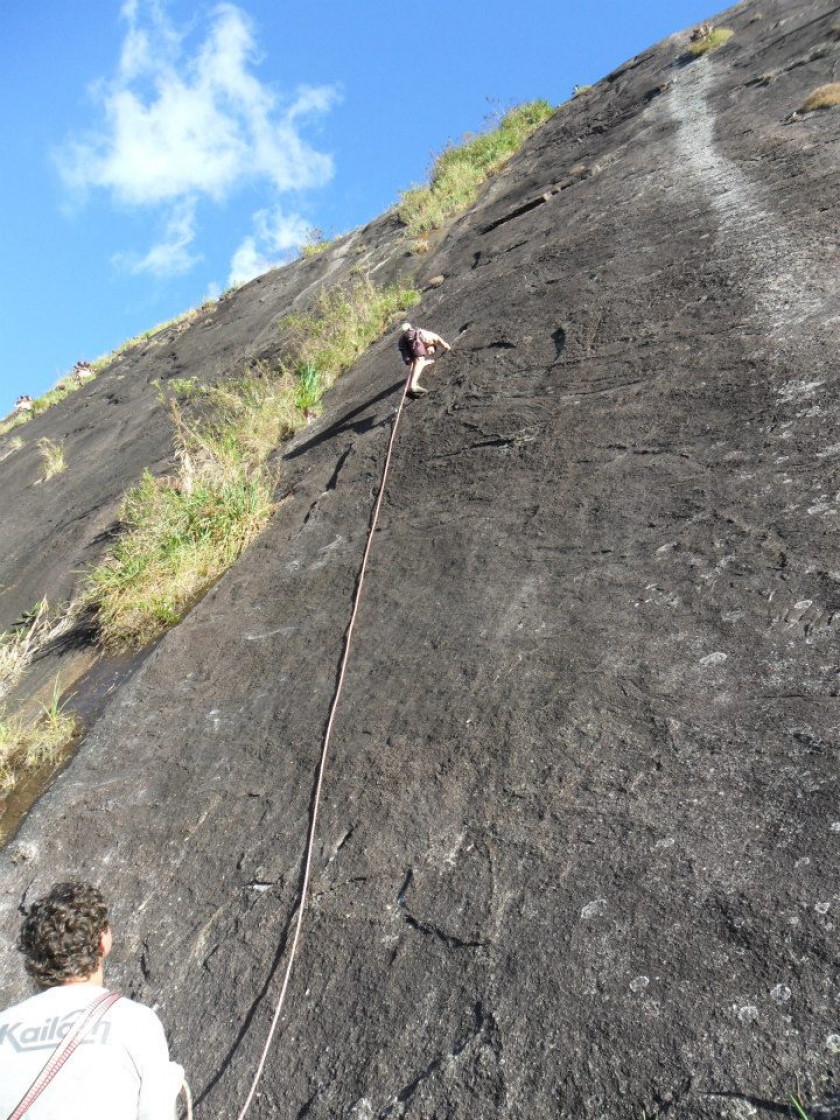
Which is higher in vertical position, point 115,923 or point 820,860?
point 115,923

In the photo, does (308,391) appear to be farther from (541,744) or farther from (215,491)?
(541,744)

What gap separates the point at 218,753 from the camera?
3.93m

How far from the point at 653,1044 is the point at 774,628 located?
146 cm

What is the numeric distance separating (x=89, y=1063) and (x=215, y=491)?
190 inches

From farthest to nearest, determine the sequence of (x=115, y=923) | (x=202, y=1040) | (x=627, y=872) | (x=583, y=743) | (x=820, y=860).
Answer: (x=115, y=923), (x=583, y=743), (x=202, y=1040), (x=627, y=872), (x=820, y=860)

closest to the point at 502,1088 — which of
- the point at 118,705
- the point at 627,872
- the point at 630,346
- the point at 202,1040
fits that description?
the point at 627,872

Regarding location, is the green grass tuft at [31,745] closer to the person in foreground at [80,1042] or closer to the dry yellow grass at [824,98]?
the person in foreground at [80,1042]

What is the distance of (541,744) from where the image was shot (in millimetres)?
3062

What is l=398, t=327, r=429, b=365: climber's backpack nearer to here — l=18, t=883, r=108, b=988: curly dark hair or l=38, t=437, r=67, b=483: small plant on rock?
l=18, t=883, r=108, b=988: curly dark hair

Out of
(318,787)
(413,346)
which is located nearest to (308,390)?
(413,346)

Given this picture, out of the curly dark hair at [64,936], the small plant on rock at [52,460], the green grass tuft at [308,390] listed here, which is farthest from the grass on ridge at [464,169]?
the curly dark hair at [64,936]

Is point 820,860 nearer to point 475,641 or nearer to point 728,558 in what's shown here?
point 728,558

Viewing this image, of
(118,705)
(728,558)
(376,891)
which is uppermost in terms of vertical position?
(118,705)

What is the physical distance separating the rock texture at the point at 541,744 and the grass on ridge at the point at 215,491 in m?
0.41
